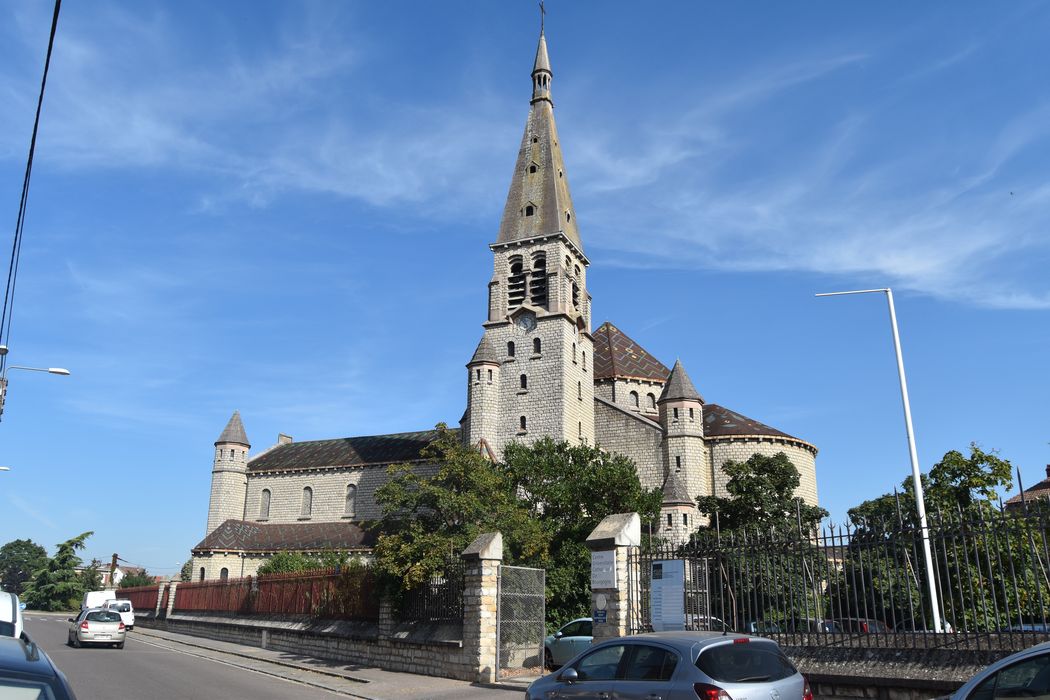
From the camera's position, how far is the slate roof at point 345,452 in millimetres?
56281

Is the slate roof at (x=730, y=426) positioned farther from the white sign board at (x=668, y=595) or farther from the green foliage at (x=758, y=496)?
the white sign board at (x=668, y=595)

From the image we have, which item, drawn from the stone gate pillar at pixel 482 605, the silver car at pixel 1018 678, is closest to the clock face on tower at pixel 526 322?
the stone gate pillar at pixel 482 605

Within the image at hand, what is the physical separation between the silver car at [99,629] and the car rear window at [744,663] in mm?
21901

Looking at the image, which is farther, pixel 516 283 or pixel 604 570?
pixel 516 283

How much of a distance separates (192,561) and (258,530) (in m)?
4.72

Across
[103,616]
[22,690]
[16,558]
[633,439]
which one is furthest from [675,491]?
[16,558]

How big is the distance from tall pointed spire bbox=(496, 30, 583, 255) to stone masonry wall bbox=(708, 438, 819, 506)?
15651mm

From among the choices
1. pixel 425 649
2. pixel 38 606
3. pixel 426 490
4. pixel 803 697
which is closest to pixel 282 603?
pixel 426 490

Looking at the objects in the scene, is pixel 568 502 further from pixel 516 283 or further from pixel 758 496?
pixel 516 283

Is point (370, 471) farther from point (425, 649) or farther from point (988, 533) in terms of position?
point (988, 533)

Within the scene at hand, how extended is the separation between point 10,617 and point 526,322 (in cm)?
4163

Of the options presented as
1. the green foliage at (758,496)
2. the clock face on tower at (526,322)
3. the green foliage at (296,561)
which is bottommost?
the green foliage at (296,561)

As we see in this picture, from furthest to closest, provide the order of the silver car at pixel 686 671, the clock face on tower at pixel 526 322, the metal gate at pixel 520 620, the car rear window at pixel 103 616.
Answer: the clock face on tower at pixel 526 322 < the car rear window at pixel 103 616 < the metal gate at pixel 520 620 < the silver car at pixel 686 671

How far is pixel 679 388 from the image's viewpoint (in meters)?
47.3
